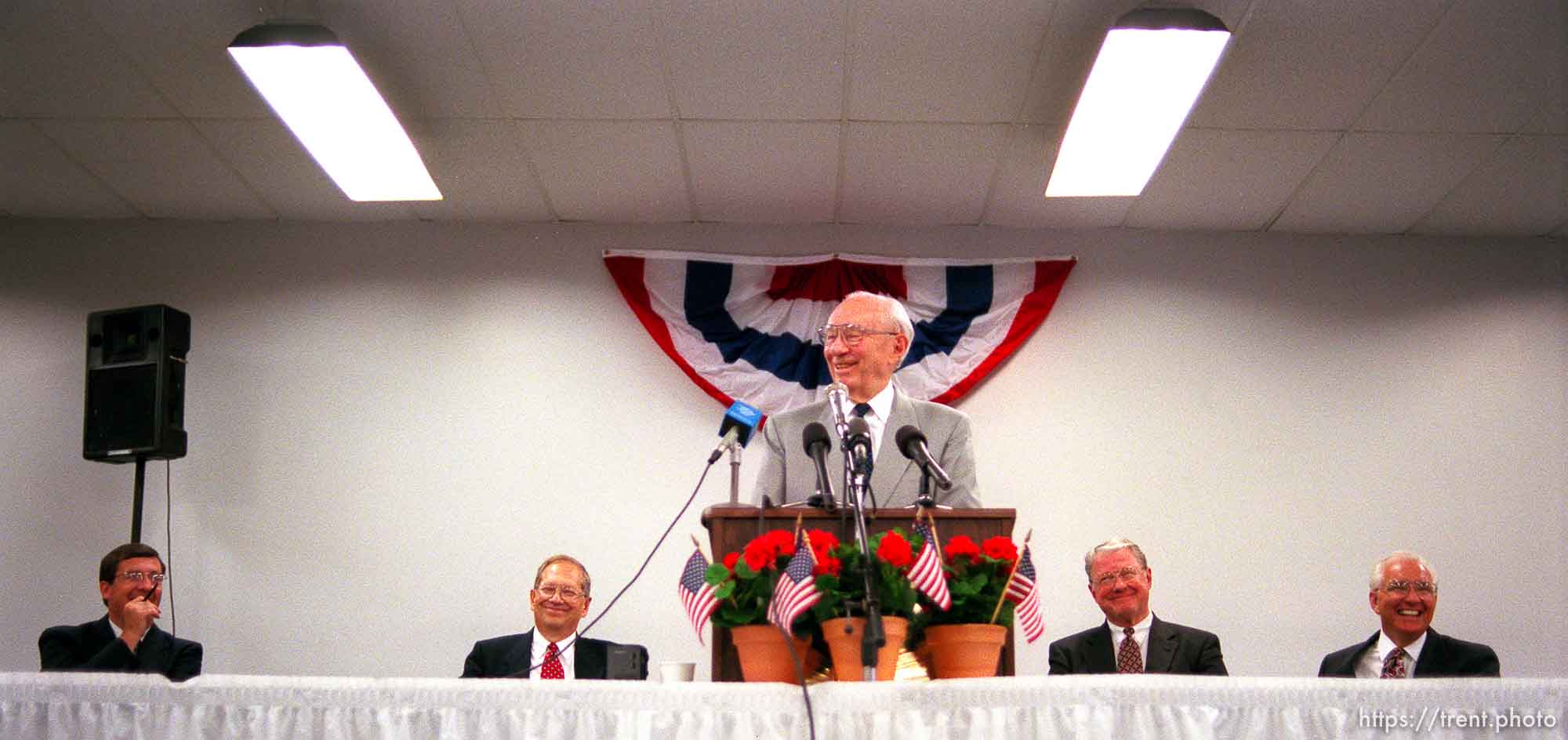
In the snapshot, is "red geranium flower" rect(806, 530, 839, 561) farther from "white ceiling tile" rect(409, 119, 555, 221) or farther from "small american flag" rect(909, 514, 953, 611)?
"white ceiling tile" rect(409, 119, 555, 221)

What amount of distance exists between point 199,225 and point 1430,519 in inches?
206

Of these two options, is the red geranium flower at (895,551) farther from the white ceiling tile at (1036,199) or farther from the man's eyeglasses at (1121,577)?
the white ceiling tile at (1036,199)

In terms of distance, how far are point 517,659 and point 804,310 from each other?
2.12m

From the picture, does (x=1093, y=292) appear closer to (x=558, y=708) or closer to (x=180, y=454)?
(x=180, y=454)

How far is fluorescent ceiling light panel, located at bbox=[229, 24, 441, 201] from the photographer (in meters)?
4.47

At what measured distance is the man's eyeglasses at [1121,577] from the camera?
15.0ft

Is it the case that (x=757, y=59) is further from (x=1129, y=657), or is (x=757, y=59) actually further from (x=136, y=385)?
(x=136, y=385)

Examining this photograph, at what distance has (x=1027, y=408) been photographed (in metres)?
6.14

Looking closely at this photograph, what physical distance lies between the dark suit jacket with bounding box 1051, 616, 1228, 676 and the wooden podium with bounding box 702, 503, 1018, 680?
5.04 feet

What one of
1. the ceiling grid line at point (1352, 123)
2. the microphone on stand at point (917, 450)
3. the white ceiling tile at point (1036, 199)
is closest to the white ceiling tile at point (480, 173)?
the white ceiling tile at point (1036, 199)

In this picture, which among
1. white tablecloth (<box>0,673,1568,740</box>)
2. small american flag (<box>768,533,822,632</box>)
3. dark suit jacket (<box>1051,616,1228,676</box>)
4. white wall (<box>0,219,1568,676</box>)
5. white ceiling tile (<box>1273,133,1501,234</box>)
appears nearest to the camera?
white tablecloth (<box>0,673,1568,740</box>)

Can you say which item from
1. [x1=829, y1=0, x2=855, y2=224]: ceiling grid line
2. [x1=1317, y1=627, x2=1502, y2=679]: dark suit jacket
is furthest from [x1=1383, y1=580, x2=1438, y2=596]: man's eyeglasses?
[x1=829, y1=0, x2=855, y2=224]: ceiling grid line

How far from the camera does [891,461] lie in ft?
11.7

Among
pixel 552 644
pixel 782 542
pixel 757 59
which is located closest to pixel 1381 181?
pixel 757 59
